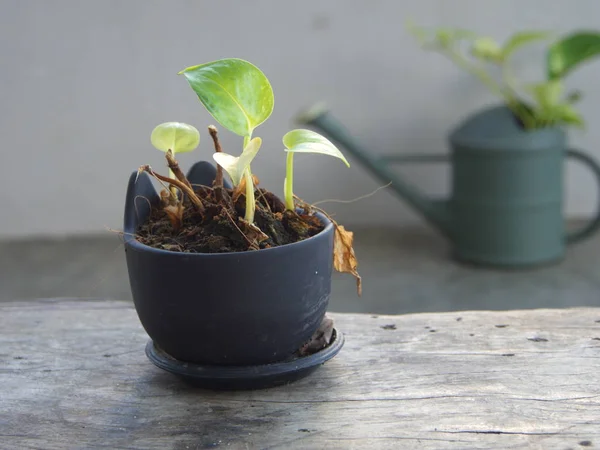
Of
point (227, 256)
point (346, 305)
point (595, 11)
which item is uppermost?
point (595, 11)

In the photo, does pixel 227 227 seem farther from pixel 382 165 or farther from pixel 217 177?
pixel 382 165

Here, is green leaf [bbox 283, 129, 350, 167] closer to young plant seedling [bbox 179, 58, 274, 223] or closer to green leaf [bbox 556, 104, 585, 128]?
young plant seedling [bbox 179, 58, 274, 223]

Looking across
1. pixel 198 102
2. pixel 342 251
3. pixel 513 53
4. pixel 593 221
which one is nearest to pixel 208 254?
pixel 342 251

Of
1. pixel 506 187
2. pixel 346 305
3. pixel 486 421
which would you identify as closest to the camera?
pixel 486 421

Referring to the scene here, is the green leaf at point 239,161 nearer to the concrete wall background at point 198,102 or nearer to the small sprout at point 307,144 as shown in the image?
the small sprout at point 307,144

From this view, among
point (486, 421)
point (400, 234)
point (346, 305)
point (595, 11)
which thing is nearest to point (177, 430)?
point (486, 421)

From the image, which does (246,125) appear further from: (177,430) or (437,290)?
(437,290)

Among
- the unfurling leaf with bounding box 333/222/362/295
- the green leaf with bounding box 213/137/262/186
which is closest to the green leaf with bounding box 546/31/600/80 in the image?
the unfurling leaf with bounding box 333/222/362/295
